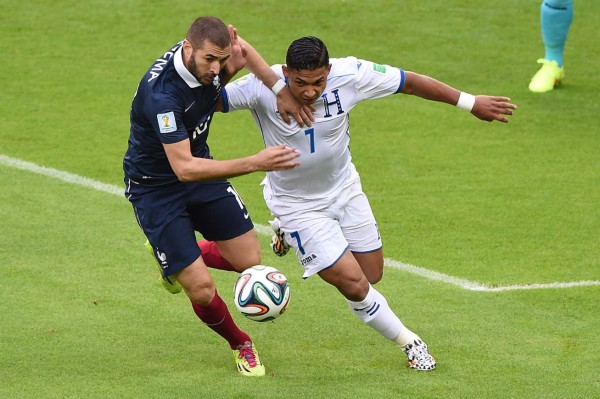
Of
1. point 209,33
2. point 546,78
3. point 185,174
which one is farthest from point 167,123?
point 546,78

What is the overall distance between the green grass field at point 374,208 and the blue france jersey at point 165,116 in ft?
4.37

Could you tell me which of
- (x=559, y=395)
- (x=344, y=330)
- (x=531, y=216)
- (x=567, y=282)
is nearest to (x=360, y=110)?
(x=531, y=216)

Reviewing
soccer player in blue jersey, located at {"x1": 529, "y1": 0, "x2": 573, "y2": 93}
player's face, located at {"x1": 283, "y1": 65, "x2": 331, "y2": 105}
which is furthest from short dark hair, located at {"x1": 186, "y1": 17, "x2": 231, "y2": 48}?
soccer player in blue jersey, located at {"x1": 529, "y1": 0, "x2": 573, "y2": 93}

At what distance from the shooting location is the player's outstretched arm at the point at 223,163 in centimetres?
675

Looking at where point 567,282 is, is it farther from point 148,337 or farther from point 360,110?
point 360,110

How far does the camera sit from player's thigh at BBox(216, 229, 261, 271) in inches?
315

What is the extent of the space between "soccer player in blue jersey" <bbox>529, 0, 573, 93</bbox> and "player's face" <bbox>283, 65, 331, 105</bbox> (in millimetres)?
8345

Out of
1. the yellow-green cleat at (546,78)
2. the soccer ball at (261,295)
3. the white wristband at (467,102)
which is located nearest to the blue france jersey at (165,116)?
the soccer ball at (261,295)

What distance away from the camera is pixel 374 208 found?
1191 centimetres

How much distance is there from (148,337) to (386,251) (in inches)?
118

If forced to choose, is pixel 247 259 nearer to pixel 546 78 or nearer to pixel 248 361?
pixel 248 361

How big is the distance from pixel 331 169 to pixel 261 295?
1180 mm

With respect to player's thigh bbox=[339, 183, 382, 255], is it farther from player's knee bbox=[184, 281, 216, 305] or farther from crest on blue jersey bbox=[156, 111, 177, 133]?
crest on blue jersey bbox=[156, 111, 177, 133]

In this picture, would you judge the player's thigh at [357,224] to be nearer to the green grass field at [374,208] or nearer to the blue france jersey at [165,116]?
the green grass field at [374,208]
